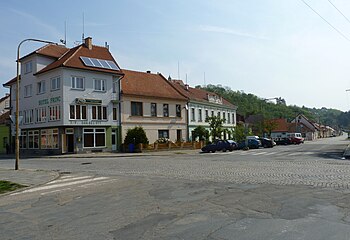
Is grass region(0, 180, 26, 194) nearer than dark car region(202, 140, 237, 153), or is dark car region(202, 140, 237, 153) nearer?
grass region(0, 180, 26, 194)

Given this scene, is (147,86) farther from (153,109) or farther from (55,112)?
(55,112)

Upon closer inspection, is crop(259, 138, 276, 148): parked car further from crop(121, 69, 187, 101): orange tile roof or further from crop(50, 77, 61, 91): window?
crop(50, 77, 61, 91): window

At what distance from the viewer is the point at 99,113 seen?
42.2m

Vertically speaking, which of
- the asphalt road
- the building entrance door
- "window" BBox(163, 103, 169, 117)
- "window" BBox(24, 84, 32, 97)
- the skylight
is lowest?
the asphalt road

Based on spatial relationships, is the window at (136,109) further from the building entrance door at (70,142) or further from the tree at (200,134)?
the tree at (200,134)

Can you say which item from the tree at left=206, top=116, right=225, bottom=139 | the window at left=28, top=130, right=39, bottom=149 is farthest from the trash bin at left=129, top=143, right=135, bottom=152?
the tree at left=206, top=116, right=225, bottom=139

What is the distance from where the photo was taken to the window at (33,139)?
44181mm

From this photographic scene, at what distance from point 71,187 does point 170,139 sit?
36694 mm

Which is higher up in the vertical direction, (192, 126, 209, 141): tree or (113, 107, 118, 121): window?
(113, 107, 118, 121): window

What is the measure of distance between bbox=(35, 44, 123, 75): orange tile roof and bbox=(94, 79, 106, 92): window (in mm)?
1291

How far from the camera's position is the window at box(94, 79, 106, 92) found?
42.1 meters

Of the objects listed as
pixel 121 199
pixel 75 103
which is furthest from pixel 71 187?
pixel 75 103

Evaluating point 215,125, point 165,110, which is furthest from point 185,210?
point 215,125

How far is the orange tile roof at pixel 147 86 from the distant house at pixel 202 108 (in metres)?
2.15
